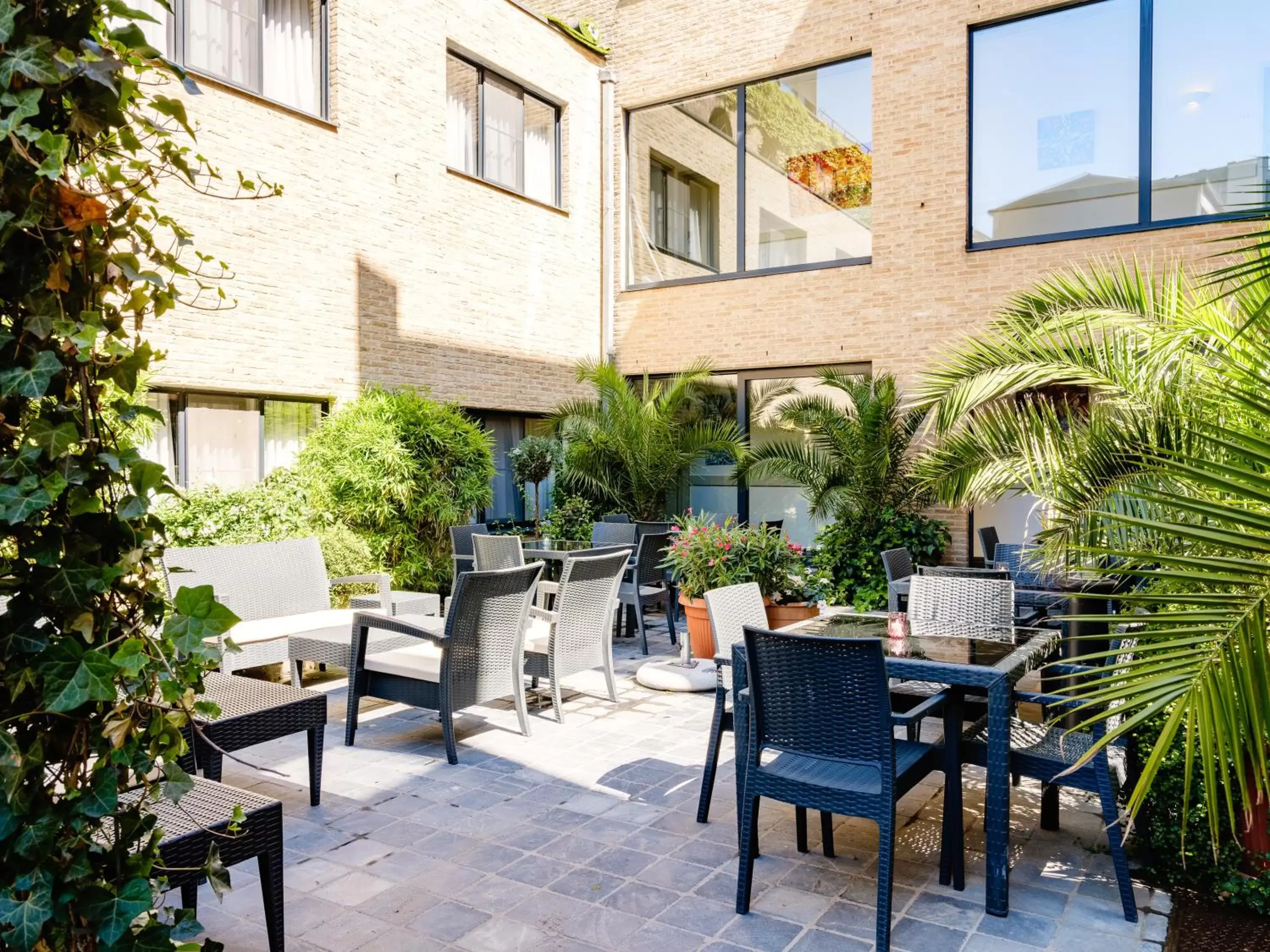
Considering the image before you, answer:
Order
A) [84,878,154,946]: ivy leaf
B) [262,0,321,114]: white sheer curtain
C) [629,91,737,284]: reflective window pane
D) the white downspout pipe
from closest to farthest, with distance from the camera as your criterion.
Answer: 1. [84,878,154,946]: ivy leaf
2. [262,0,321,114]: white sheer curtain
3. [629,91,737,284]: reflective window pane
4. the white downspout pipe

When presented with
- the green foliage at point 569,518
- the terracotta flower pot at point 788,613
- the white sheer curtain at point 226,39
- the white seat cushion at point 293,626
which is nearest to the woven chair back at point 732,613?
the white seat cushion at point 293,626

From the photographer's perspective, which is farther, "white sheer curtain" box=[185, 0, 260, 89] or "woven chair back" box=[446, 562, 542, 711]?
"white sheer curtain" box=[185, 0, 260, 89]

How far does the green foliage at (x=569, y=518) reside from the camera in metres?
9.70

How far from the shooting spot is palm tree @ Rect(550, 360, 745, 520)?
10141mm

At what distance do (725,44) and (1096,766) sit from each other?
10057 mm

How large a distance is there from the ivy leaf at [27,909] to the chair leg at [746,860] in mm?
2276

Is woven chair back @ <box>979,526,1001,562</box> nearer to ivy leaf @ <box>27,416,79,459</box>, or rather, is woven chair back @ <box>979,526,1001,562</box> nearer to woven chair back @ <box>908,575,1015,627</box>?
woven chair back @ <box>908,575,1015,627</box>

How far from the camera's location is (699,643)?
704 cm

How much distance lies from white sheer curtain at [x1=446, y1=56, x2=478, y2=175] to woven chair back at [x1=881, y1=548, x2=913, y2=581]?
20.2 ft

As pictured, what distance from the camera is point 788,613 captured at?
22.9ft

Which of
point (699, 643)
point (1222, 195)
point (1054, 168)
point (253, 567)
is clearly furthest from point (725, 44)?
point (253, 567)

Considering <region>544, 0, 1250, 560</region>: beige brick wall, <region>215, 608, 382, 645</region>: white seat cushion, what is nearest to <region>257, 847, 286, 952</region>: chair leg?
<region>215, 608, 382, 645</region>: white seat cushion

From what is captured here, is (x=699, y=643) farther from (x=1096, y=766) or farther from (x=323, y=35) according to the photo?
(x=323, y=35)

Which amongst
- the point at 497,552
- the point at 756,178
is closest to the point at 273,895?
the point at 497,552
